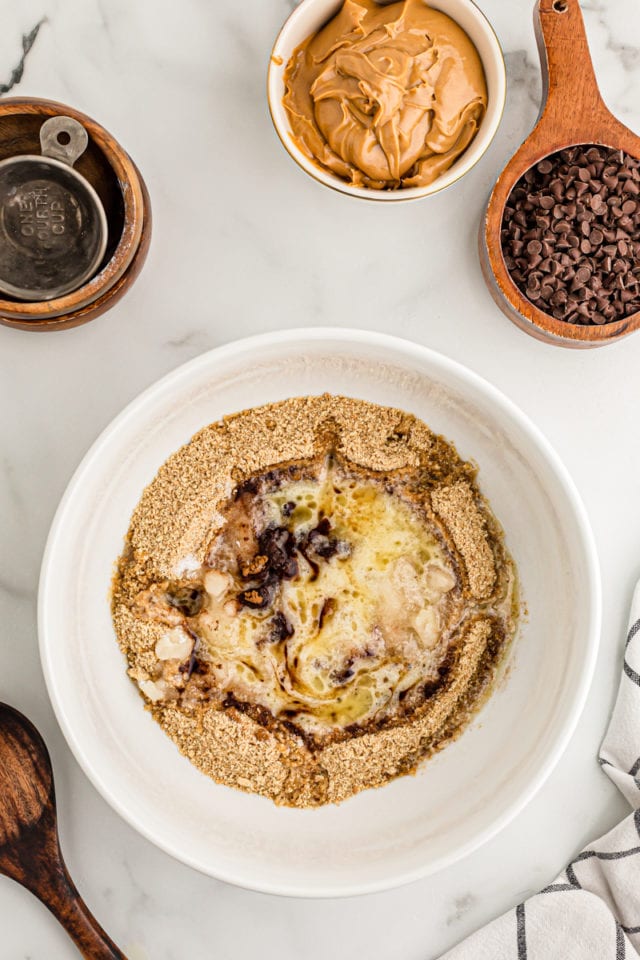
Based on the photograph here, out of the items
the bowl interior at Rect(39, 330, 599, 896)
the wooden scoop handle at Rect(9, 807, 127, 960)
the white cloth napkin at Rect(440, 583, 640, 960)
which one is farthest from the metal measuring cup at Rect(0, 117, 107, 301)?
the white cloth napkin at Rect(440, 583, 640, 960)

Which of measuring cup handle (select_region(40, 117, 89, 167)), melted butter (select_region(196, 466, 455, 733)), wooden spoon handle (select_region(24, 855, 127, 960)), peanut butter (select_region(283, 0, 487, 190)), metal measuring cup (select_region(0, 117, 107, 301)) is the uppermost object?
peanut butter (select_region(283, 0, 487, 190))

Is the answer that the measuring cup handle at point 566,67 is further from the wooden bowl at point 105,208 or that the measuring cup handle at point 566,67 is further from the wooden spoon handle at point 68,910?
the wooden spoon handle at point 68,910

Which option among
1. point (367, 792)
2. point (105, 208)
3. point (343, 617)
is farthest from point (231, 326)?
point (367, 792)

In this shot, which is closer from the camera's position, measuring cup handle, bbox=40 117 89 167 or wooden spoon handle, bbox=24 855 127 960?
measuring cup handle, bbox=40 117 89 167

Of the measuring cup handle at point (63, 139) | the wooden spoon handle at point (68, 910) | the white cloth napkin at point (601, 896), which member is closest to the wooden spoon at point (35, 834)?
the wooden spoon handle at point (68, 910)

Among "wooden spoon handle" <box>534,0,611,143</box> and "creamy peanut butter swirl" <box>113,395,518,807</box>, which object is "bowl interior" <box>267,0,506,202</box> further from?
"creamy peanut butter swirl" <box>113,395,518,807</box>

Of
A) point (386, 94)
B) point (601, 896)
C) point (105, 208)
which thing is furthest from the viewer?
point (601, 896)

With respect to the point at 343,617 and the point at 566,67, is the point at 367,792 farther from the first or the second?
the point at 566,67
